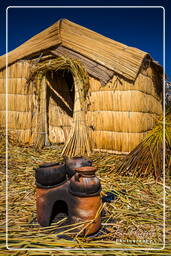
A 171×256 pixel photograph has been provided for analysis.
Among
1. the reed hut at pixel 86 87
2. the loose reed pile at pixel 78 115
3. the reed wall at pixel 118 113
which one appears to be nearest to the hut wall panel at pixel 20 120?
the reed hut at pixel 86 87

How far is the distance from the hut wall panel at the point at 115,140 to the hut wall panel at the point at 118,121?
11 centimetres

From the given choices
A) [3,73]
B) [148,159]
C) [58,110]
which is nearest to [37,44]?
[3,73]

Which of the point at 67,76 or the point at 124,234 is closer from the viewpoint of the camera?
the point at 124,234

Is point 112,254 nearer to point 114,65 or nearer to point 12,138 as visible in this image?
point 114,65

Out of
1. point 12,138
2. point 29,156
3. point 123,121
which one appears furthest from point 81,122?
point 12,138

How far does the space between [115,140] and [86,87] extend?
149 centimetres

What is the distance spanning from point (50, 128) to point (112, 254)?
193 inches

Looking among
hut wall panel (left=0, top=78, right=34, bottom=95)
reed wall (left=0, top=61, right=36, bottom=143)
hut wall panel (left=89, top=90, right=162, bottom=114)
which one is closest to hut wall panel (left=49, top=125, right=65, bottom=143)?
reed wall (left=0, top=61, right=36, bottom=143)

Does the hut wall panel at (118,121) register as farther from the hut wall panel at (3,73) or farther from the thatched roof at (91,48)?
the hut wall panel at (3,73)

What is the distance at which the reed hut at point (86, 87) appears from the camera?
4324 mm

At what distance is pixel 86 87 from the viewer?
15.5 ft

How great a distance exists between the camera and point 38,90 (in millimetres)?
5223

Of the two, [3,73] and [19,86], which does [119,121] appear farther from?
[3,73]

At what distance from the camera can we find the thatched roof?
421cm
